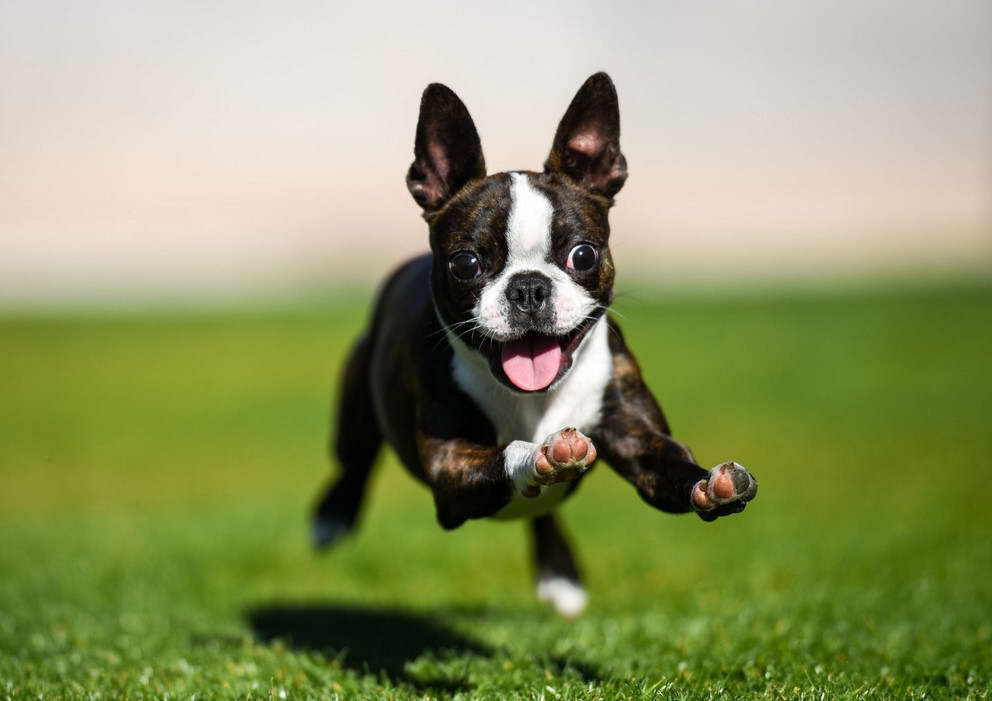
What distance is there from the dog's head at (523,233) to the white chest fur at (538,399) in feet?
0.46

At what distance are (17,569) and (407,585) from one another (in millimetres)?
3064

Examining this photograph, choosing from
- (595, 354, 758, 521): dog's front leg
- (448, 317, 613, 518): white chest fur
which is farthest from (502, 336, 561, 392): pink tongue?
(595, 354, 758, 521): dog's front leg

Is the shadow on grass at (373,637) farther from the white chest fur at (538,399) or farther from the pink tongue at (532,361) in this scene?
the pink tongue at (532,361)

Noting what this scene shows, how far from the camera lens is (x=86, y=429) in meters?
20.1

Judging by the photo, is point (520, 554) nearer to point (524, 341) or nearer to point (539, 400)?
point (539, 400)

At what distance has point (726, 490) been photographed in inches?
163

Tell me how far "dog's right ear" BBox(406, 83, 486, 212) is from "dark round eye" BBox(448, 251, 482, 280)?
0.44 meters

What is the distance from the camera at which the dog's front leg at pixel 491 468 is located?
4105 mm

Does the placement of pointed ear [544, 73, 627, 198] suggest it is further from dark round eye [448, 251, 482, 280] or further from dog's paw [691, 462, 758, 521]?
dog's paw [691, 462, 758, 521]

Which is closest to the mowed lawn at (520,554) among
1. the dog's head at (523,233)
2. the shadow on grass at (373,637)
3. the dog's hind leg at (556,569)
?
the shadow on grass at (373,637)

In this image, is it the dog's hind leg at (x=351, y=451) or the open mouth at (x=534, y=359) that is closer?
the open mouth at (x=534, y=359)

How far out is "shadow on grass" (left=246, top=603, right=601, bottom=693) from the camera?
17.3ft

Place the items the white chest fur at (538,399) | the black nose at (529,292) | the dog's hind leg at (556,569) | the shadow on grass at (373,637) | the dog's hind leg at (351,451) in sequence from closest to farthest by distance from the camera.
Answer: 1. the black nose at (529,292)
2. the white chest fur at (538,399)
3. the shadow on grass at (373,637)
4. the dog's hind leg at (351,451)
5. the dog's hind leg at (556,569)

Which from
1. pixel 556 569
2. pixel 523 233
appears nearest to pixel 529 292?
pixel 523 233
